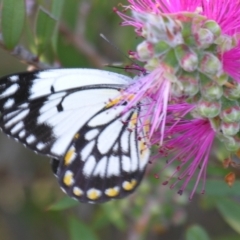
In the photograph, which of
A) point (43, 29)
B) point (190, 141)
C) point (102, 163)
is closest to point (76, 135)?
point (102, 163)

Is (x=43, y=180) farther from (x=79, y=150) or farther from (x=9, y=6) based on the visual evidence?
(x=9, y=6)

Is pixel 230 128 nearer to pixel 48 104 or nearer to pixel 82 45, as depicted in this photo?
pixel 48 104

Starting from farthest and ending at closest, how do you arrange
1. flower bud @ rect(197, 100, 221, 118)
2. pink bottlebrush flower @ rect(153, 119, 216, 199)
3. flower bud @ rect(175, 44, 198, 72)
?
pink bottlebrush flower @ rect(153, 119, 216, 199) → flower bud @ rect(197, 100, 221, 118) → flower bud @ rect(175, 44, 198, 72)

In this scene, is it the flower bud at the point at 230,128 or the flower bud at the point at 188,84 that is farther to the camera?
the flower bud at the point at 230,128

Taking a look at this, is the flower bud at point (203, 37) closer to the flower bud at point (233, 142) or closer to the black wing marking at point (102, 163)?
the flower bud at point (233, 142)

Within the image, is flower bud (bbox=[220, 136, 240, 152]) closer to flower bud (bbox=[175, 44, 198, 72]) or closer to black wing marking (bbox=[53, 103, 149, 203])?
flower bud (bbox=[175, 44, 198, 72])

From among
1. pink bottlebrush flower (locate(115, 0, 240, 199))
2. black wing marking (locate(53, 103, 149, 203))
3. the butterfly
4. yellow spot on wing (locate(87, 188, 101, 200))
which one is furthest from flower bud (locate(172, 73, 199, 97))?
yellow spot on wing (locate(87, 188, 101, 200))

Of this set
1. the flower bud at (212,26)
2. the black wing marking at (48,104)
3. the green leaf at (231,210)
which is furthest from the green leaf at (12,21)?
the green leaf at (231,210)
